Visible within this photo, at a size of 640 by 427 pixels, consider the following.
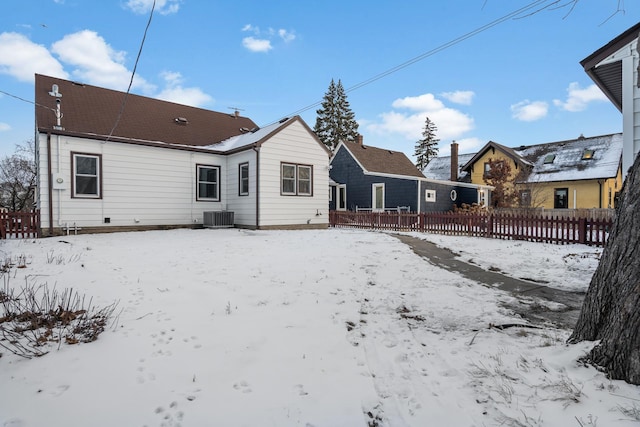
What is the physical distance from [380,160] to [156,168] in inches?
662

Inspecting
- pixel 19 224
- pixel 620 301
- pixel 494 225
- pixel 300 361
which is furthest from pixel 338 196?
pixel 620 301

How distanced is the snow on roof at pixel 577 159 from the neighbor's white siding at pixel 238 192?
24.2 meters

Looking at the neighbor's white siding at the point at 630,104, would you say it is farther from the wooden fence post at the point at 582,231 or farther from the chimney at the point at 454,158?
the chimney at the point at 454,158

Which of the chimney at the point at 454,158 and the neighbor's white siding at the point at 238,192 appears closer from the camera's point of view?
the neighbor's white siding at the point at 238,192

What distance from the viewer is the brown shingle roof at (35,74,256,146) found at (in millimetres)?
11969

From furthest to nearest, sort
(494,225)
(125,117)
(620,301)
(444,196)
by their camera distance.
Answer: (444,196)
(125,117)
(494,225)
(620,301)

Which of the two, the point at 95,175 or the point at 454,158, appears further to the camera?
the point at 454,158

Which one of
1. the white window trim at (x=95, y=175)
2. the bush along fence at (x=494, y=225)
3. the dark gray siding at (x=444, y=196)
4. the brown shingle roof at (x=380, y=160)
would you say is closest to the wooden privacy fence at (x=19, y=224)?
the white window trim at (x=95, y=175)

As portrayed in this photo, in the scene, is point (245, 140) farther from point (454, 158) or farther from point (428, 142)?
point (428, 142)

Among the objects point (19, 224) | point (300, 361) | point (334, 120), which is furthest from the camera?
point (334, 120)

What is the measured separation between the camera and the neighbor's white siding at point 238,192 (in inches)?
516

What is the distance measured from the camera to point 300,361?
9.02 feet

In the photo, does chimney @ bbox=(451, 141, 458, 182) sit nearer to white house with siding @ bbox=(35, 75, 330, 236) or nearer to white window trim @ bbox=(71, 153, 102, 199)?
white house with siding @ bbox=(35, 75, 330, 236)

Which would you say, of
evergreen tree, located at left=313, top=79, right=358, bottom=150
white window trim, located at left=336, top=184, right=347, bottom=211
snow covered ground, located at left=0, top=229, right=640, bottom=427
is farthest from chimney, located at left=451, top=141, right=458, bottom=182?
snow covered ground, located at left=0, top=229, right=640, bottom=427
